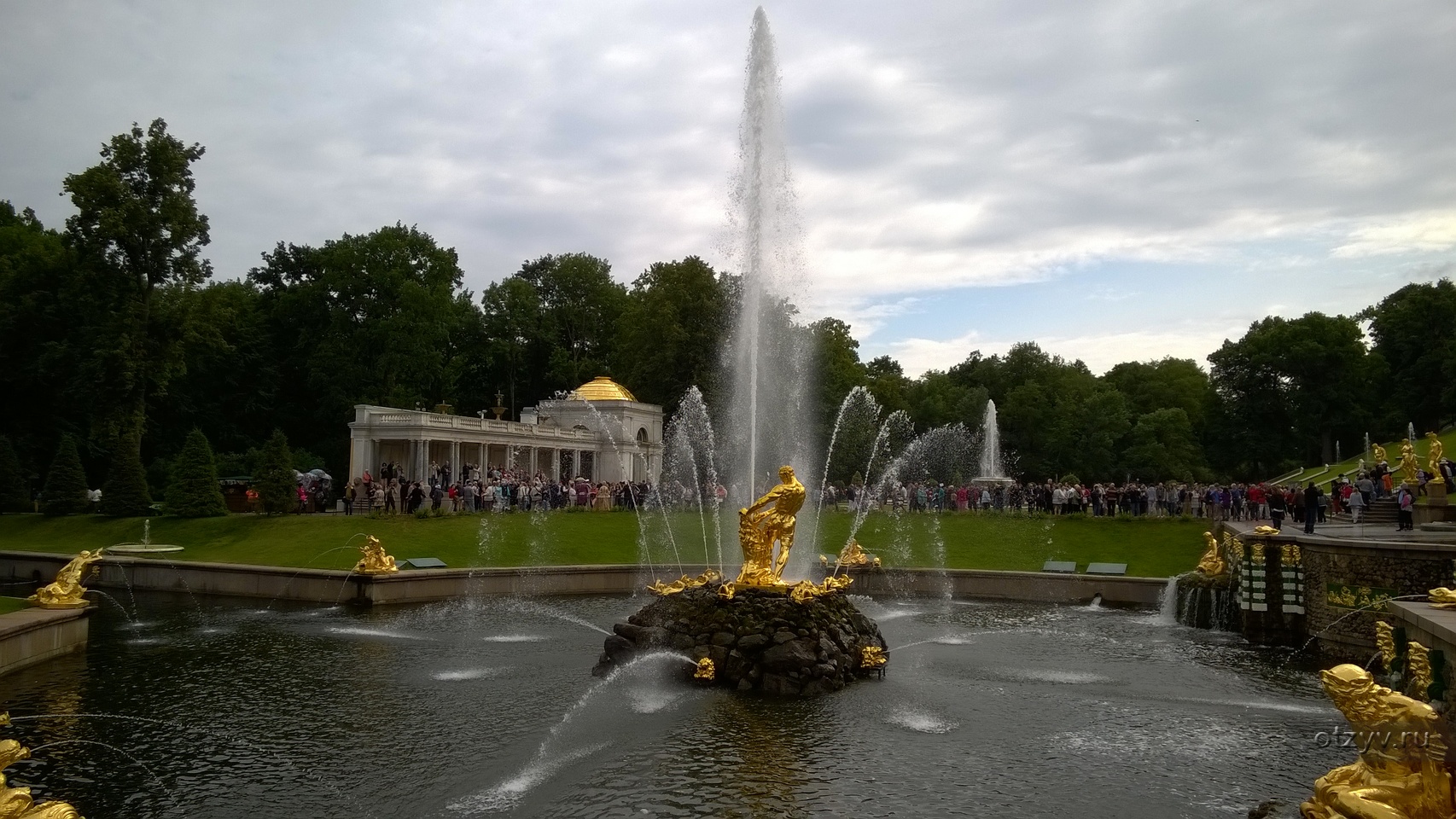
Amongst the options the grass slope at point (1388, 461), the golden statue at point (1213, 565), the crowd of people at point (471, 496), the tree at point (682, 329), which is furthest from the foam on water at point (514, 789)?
the tree at point (682, 329)

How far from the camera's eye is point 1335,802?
6879 millimetres

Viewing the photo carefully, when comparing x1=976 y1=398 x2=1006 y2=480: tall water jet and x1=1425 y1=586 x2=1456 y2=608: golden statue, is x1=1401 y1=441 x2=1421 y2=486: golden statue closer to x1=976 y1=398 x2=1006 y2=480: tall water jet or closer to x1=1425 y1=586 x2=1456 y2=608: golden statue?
x1=976 y1=398 x2=1006 y2=480: tall water jet

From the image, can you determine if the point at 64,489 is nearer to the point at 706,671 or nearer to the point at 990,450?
the point at 706,671

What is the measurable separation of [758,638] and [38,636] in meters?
11.9

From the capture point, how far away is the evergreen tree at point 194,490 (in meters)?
35.2

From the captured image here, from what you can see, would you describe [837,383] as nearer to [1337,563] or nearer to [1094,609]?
[1094,609]

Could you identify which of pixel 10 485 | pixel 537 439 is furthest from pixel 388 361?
pixel 10 485

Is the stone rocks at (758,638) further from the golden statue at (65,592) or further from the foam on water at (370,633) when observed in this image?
the golden statue at (65,592)

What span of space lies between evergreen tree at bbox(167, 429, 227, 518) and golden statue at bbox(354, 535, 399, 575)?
1386 centimetres

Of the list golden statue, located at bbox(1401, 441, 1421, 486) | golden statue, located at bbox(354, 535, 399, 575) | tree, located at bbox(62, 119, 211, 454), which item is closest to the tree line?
tree, located at bbox(62, 119, 211, 454)

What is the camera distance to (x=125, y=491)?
3691 cm

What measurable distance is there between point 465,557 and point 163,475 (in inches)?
1099

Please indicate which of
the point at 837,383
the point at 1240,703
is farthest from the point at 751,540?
the point at 837,383

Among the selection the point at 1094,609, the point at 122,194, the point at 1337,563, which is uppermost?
the point at 122,194
